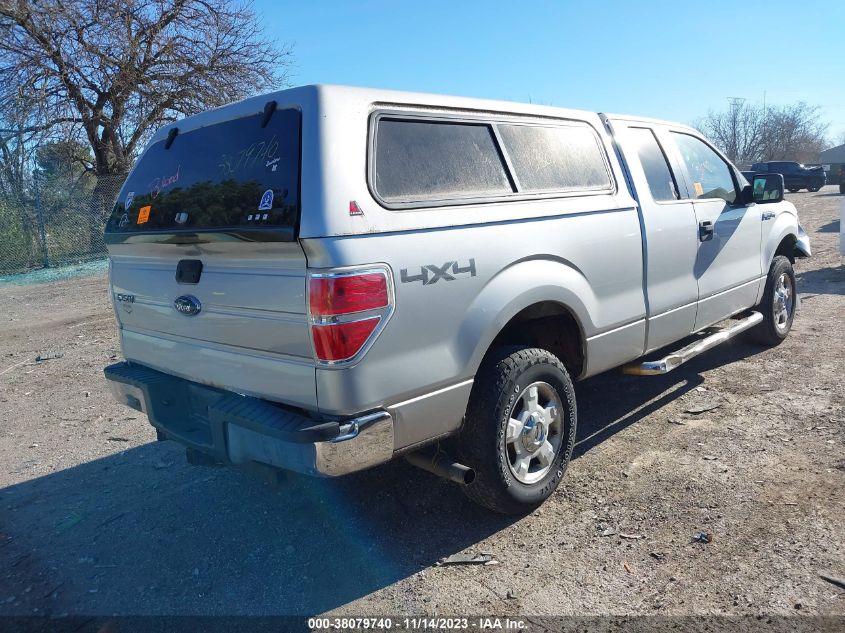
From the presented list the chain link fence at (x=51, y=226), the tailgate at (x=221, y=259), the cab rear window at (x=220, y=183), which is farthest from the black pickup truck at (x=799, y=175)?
the tailgate at (x=221, y=259)

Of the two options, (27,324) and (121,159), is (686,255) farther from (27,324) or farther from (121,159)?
(121,159)

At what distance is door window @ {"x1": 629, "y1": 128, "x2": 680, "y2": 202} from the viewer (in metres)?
4.49

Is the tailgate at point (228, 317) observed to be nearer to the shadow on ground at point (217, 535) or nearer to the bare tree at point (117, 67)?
the shadow on ground at point (217, 535)

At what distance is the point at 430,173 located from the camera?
3.08 metres

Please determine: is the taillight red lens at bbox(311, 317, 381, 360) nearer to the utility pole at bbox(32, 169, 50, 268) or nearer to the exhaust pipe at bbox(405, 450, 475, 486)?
the exhaust pipe at bbox(405, 450, 475, 486)

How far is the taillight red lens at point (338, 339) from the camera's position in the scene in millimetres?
2559

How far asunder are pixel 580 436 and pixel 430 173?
2.30m

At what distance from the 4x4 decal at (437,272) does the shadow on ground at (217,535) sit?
124 cm

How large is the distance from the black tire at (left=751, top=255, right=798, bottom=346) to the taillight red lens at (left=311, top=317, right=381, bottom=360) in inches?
185

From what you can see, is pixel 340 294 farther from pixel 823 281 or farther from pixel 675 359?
pixel 823 281

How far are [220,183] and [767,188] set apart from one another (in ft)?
15.4

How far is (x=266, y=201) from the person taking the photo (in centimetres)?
277

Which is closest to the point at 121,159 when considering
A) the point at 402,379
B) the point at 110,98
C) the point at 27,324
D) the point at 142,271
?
the point at 110,98

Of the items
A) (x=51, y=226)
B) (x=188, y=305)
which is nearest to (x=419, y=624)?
(x=188, y=305)
